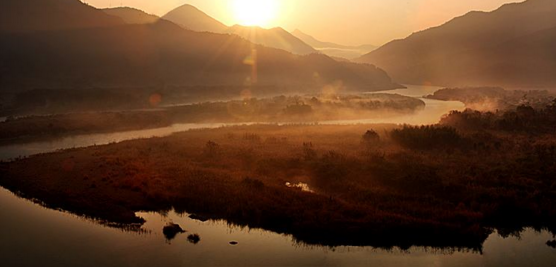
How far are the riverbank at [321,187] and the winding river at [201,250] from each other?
1289mm

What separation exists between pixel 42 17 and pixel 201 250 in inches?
7743

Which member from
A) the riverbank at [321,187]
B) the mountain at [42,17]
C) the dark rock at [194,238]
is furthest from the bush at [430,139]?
the mountain at [42,17]

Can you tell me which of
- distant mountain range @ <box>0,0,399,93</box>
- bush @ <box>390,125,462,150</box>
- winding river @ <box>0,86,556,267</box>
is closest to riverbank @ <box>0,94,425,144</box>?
winding river @ <box>0,86,556,267</box>

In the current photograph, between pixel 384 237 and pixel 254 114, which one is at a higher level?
pixel 254 114

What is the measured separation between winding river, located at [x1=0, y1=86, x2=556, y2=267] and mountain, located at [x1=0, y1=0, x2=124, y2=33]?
6975 inches

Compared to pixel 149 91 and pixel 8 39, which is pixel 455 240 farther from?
pixel 8 39

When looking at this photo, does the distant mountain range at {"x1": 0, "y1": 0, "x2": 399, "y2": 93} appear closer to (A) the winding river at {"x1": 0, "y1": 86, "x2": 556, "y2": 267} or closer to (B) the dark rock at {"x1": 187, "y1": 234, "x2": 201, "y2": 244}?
(A) the winding river at {"x1": 0, "y1": 86, "x2": 556, "y2": 267}

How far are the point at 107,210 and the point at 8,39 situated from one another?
161 m

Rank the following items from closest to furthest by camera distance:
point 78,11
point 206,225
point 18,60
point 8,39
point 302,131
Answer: point 206,225
point 302,131
point 18,60
point 8,39
point 78,11

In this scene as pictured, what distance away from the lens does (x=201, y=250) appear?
80.6ft

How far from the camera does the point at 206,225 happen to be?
2830 centimetres

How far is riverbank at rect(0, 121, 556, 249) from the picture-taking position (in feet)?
90.7

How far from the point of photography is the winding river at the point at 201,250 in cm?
2336

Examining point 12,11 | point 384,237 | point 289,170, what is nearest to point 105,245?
point 384,237
